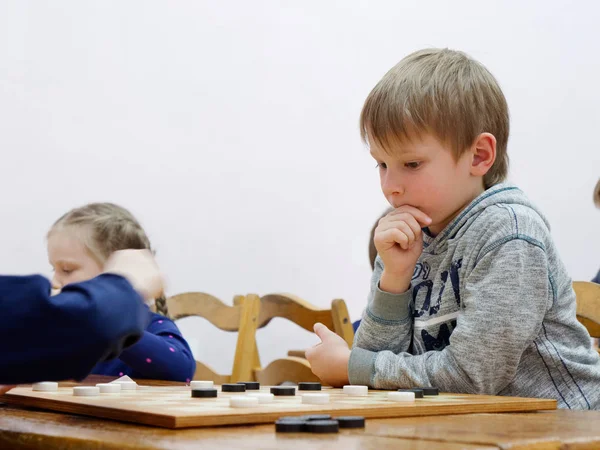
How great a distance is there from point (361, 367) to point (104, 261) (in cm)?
109

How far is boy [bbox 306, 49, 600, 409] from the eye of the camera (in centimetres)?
100

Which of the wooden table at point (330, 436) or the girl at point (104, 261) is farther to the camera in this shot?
the girl at point (104, 261)

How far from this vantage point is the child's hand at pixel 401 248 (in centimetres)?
113

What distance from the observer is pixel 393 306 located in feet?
3.74

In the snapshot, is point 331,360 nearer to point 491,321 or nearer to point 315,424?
point 491,321

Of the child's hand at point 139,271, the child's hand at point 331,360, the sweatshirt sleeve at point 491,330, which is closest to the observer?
the child's hand at point 139,271

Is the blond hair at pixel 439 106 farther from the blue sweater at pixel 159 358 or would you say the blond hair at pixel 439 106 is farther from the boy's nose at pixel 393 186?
the blue sweater at pixel 159 358

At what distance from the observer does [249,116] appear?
11.5ft

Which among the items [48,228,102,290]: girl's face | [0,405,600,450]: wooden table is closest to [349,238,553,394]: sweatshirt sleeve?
[0,405,600,450]: wooden table

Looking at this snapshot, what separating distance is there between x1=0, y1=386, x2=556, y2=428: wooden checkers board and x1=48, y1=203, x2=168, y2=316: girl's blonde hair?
1.16 m

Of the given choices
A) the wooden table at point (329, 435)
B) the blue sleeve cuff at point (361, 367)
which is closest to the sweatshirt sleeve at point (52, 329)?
the wooden table at point (329, 435)

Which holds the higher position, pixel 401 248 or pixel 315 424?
pixel 401 248

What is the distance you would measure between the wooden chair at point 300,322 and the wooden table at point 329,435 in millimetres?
1325

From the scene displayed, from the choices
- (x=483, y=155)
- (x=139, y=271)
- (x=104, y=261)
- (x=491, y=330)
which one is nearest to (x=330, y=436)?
(x=139, y=271)
